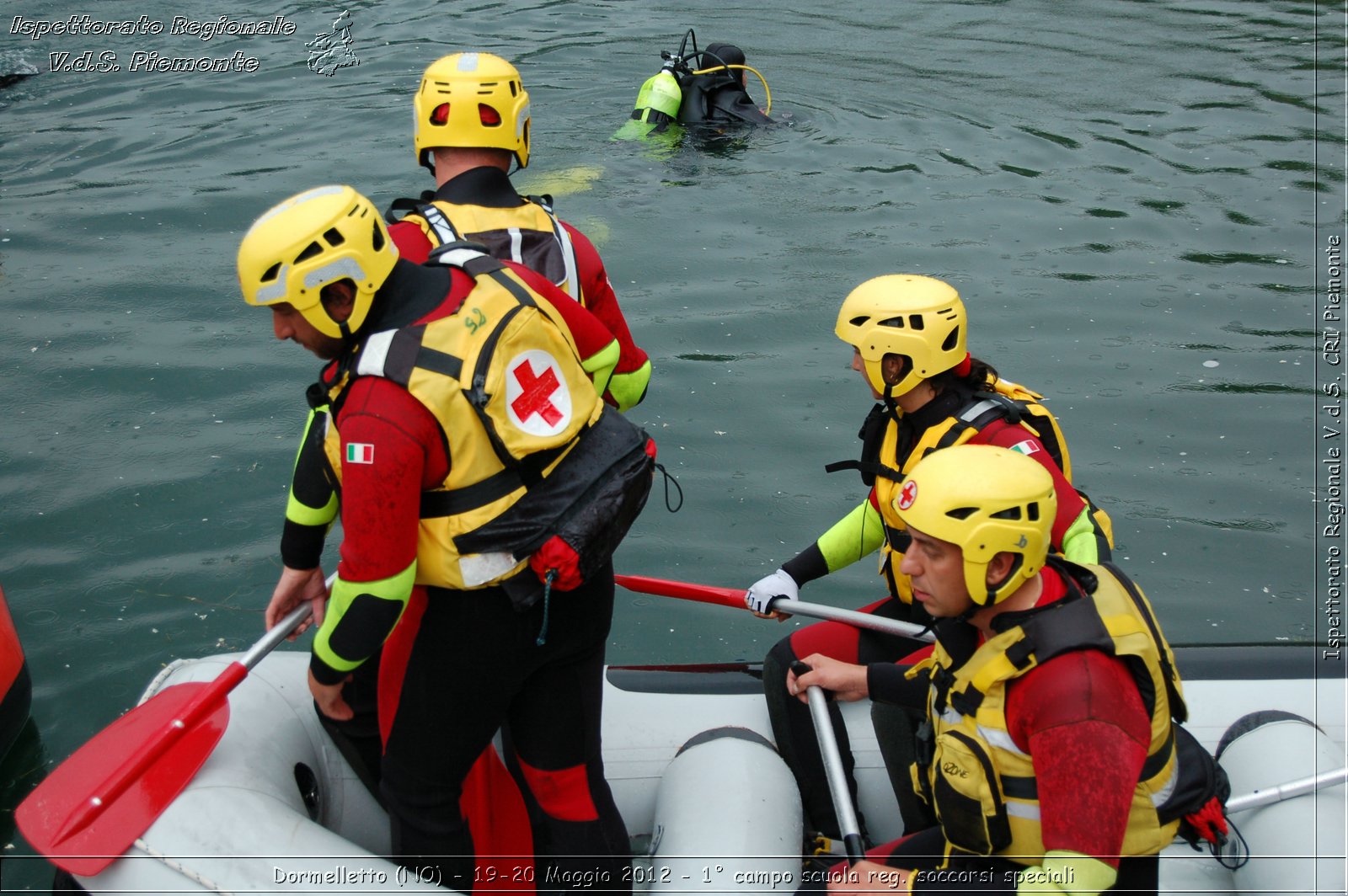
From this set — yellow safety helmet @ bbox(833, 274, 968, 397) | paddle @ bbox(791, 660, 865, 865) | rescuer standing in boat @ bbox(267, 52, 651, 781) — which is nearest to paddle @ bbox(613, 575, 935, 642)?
paddle @ bbox(791, 660, 865, 865)

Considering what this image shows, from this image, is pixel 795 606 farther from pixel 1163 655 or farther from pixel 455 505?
pixel 455 505

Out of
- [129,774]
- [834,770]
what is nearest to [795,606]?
[834,770]

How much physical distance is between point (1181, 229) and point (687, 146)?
379cm

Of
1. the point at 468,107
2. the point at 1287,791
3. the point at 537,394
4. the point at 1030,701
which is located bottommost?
the point at 1287,791

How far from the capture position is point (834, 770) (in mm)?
3152

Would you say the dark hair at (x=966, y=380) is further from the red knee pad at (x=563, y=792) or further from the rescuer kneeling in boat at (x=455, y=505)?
the red knee pad at (x=563, y=792)

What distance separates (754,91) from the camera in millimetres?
11148

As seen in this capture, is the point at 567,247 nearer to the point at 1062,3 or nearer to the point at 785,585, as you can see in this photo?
the point at 785,585

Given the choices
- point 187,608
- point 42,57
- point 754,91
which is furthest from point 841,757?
point 42,57

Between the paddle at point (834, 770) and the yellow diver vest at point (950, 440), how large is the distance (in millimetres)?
423

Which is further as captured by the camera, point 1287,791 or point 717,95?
point 717,95

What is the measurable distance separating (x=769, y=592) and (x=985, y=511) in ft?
4.62

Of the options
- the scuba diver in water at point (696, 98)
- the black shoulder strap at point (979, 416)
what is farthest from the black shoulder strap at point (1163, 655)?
the scuba diver in water at point (696, 98)

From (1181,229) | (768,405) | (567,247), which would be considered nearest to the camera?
(567,247)
